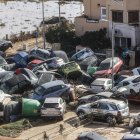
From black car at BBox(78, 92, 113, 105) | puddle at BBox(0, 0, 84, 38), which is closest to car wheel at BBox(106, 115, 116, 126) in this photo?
black car at BBox(78, 92, 113, 105)

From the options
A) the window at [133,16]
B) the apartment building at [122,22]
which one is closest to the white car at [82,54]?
the apartment building at [122,22]

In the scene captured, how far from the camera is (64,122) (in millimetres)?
29703

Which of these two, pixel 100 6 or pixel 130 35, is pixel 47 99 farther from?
pixel 100 6

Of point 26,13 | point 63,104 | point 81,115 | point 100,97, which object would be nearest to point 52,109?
point 63,104

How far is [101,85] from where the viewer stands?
34094 mm

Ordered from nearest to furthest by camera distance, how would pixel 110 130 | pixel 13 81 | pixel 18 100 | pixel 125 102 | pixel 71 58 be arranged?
pixel 110 130
pixel 125 102
pixel 18 100
pixel 13 81
pixel 71 58

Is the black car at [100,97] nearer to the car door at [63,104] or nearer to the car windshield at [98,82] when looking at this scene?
the car door at [63,104]

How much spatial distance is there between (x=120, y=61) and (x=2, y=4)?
61001 mm

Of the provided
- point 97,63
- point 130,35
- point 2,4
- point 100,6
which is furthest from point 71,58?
point 2,4

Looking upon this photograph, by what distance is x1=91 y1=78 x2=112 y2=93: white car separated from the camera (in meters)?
34.0

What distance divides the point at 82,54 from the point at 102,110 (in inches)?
557

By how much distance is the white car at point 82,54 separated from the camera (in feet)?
139

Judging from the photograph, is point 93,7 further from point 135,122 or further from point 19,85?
point 135,122

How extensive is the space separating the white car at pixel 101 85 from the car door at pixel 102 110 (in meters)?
4.82
